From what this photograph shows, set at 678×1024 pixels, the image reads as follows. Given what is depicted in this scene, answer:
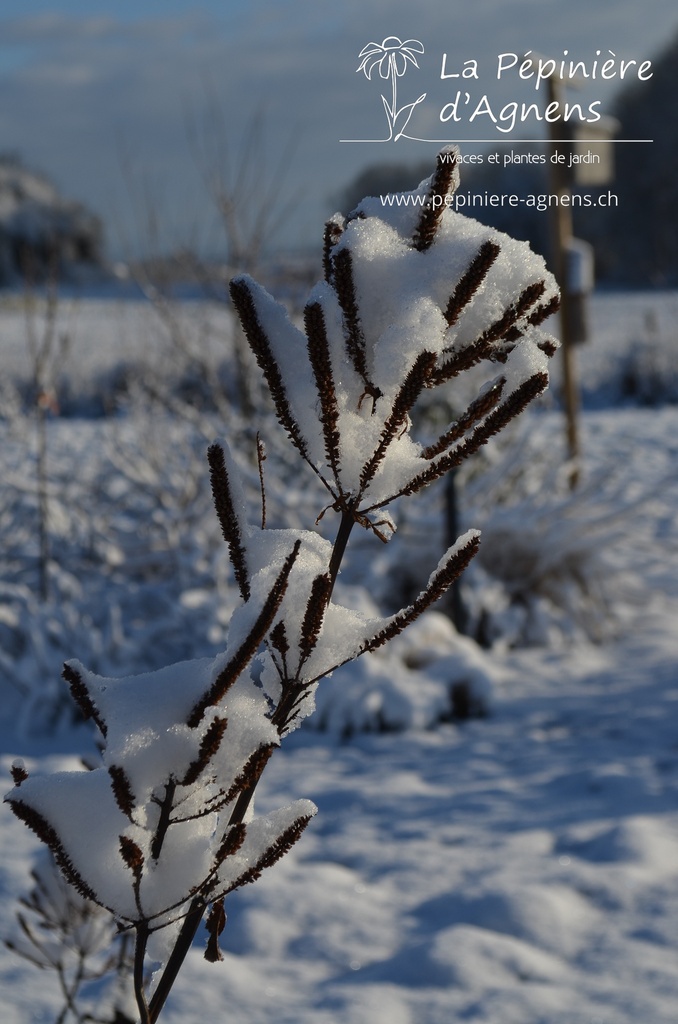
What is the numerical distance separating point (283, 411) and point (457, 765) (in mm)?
3047

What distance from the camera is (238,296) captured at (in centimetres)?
80

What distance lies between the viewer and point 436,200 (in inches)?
32.1

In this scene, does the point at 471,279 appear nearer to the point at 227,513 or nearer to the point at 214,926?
the point at 227,513

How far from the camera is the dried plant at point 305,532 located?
30.9 inches

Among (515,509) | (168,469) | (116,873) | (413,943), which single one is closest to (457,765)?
(413,943)

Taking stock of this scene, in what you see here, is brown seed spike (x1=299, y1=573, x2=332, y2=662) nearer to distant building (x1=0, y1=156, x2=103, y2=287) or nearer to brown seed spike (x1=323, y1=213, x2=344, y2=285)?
brown seed spike (x1=323, y1=213, x2=344, y2=285)

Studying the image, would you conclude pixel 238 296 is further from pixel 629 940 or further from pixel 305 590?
pixel 629 940

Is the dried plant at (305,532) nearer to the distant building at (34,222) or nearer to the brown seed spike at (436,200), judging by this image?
the brown seed spike at (436,200)

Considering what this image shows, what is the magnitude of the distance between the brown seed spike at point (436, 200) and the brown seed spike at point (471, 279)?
2.3 inches

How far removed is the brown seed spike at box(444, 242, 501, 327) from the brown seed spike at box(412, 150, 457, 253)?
60mm

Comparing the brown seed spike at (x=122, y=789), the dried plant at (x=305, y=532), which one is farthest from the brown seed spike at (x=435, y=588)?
the brown seed spike at (x=122, y=789)

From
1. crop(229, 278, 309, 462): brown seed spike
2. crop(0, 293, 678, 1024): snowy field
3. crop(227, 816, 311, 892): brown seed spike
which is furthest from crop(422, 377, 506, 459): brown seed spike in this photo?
crop(0, 293, 678, 1024): snowy field

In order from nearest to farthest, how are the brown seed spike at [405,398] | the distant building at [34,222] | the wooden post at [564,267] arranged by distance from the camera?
the brown seed spike at [405,398] → the wooden post at [564,267] → the distant building at [34,222]

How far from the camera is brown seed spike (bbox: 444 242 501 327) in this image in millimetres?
768
